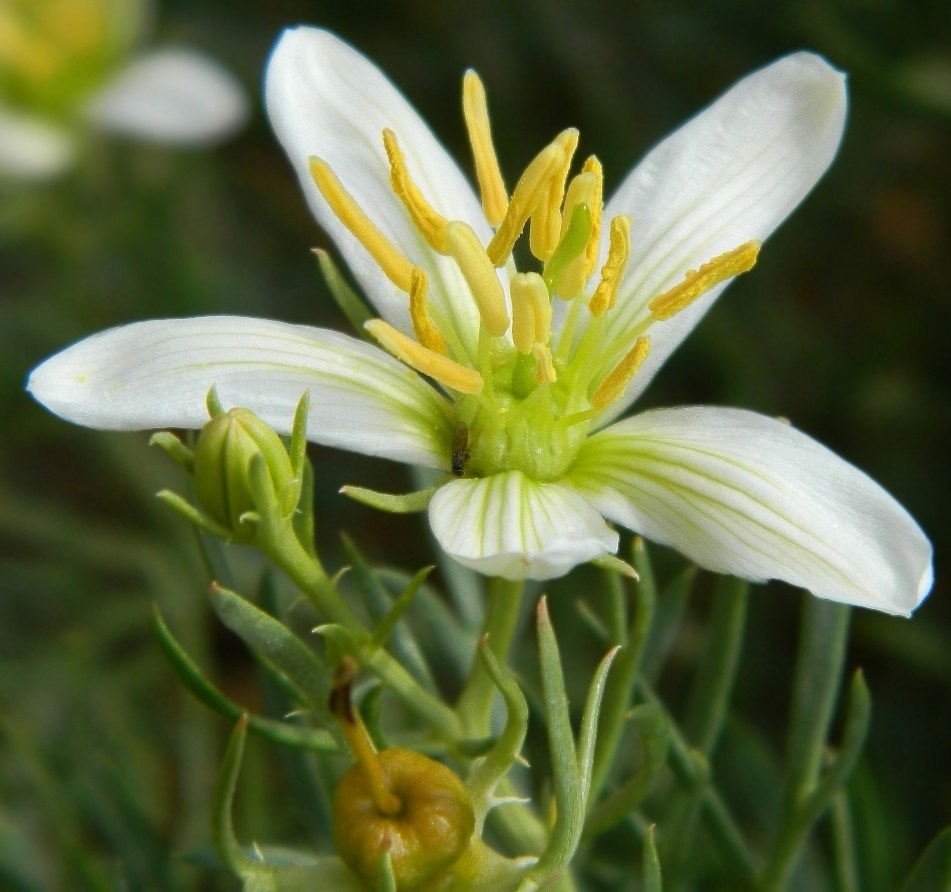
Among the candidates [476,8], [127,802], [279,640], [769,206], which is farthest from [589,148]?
[279,640]

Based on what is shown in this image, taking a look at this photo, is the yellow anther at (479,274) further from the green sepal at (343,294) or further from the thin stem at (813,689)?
the thin stem at (813,689)

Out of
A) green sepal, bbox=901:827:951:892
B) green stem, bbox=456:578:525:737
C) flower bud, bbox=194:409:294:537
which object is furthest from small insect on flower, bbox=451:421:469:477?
green sepal, bbox=901:827:951:892

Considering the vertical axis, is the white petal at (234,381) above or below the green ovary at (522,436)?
above

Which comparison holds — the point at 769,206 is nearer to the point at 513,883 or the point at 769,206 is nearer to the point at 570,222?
the point at 570,222

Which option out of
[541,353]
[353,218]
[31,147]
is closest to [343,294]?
[353,218]

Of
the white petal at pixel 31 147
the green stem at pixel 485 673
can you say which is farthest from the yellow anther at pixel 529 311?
the white petal at pixel 31 147
